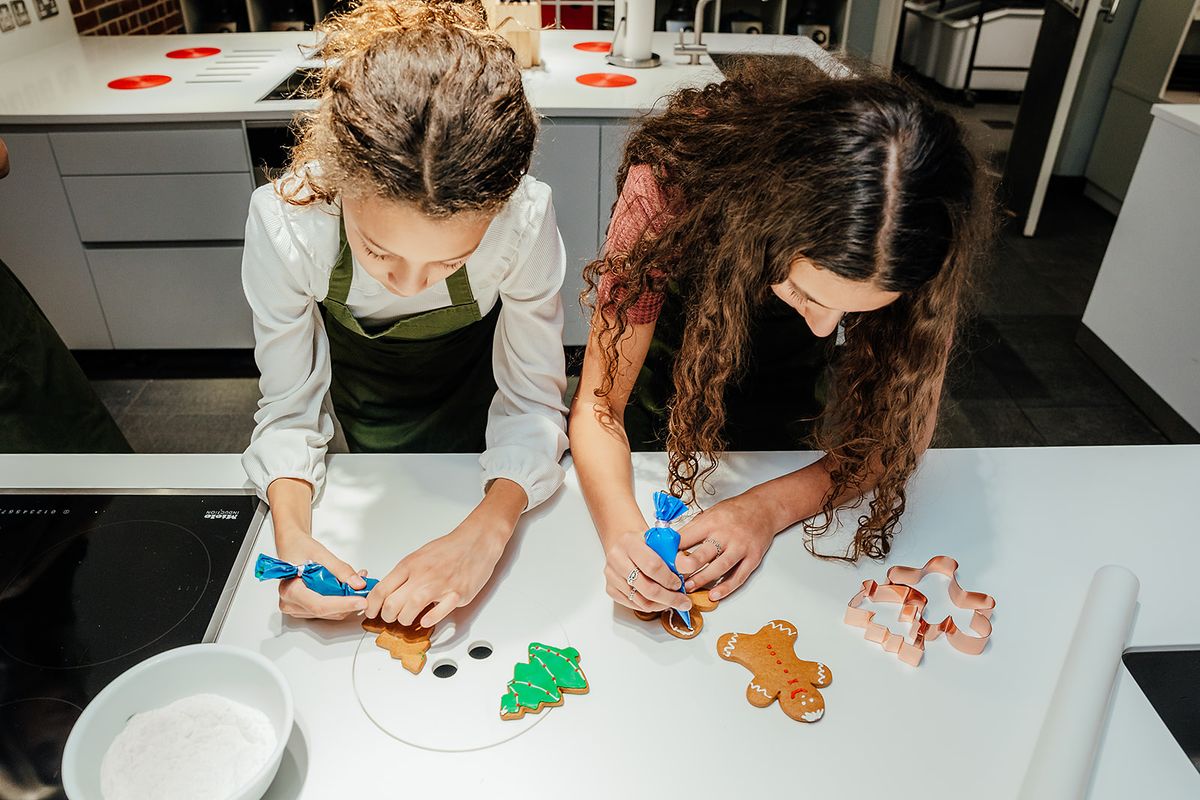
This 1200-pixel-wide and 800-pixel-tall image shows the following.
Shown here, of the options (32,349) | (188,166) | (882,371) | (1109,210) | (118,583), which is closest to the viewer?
(118,583)

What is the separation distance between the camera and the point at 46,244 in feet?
7.49

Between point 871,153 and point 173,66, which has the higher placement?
point 871,153

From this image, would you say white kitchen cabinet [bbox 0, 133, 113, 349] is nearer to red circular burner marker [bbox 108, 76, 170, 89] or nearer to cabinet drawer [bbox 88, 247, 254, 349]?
cabinet drawer [bbox 88, 247, 254, 349]

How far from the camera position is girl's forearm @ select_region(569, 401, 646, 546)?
37.3 inches

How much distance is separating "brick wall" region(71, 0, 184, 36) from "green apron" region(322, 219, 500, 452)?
2271 millimetres

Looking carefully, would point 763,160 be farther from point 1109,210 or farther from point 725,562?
point 1109,210

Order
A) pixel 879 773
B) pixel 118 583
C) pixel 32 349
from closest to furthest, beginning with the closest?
1. pixel 879 773
2. pixel 118 583
3. pixel 32 349

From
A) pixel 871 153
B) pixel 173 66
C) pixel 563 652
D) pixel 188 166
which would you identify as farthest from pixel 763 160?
pixel 173 66

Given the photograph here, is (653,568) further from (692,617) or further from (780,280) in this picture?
(780,280)

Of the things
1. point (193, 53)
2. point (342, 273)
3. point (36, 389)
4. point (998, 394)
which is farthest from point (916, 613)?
point (193, 53)

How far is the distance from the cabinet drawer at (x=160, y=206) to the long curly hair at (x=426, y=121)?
5.01 ft

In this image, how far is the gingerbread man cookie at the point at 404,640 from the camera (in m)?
0.80

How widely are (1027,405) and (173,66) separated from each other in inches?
103

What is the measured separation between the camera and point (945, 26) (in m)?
4.90
